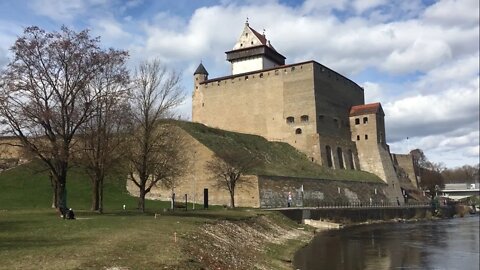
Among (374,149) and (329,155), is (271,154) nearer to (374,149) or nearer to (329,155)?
(329,155)

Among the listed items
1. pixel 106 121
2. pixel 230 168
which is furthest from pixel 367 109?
pixel 106 121

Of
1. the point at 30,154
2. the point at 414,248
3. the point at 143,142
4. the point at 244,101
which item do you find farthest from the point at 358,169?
the point at 30,154

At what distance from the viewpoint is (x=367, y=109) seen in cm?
8325

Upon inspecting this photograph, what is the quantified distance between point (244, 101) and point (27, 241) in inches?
2619

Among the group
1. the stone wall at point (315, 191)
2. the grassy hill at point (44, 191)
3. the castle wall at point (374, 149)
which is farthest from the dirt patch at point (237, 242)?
the castle wall at point (374, 149)

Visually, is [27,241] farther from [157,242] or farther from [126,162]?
[126,162]

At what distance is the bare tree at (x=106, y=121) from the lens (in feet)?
89.6

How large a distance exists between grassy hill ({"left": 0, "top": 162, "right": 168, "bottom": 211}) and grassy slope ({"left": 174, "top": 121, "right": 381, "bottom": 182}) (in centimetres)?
954

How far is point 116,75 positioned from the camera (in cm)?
2780

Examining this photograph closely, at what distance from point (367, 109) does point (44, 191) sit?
56.8 metres

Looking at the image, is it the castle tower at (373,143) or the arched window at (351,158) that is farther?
the arched window at (351,158)

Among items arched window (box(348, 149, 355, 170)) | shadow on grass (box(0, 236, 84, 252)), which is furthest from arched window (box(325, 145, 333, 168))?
shadow on grass (box(0, 236, 84, 252))

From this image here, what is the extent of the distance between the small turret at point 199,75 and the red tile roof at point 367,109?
90.3 ft

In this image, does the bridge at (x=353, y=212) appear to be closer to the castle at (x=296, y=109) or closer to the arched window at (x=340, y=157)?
the castle at (x=296, y=109)
